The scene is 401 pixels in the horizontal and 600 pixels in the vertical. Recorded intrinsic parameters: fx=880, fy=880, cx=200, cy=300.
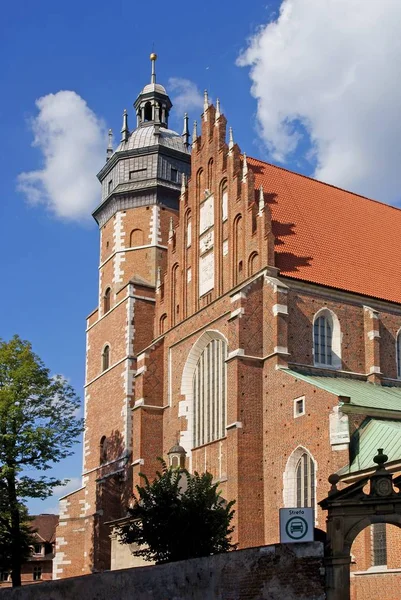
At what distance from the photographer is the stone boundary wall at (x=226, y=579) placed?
14094 millimetres

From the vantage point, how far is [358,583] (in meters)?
22.7

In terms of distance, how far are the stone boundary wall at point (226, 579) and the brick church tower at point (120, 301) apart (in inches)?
636

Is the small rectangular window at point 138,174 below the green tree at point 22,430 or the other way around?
the other way around

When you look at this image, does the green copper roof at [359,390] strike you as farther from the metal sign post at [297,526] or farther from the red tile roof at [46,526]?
the red tile roof at [46,526]

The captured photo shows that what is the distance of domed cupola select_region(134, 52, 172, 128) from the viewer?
144 feet

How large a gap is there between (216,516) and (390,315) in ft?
39.1

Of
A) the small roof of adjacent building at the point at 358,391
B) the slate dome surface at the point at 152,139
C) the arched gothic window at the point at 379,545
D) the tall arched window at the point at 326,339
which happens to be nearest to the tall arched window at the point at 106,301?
the slate dome surface at the point at 152,139

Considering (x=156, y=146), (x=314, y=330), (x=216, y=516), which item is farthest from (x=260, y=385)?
(x=156, y=146)

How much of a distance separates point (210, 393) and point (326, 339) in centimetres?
455

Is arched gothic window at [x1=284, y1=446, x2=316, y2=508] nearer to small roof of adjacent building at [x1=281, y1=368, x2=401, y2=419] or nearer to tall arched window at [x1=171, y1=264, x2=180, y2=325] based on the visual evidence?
small roof of adjacent building at [x1=281, y1=368, x2=401, y2=419]

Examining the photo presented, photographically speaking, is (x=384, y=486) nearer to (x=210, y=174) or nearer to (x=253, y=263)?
(x=253, y=263)

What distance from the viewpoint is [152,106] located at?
44.2 metres

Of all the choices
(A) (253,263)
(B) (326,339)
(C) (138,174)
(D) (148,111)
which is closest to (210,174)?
(A) (253,263)

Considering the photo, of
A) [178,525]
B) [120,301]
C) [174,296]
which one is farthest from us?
[120,301]
